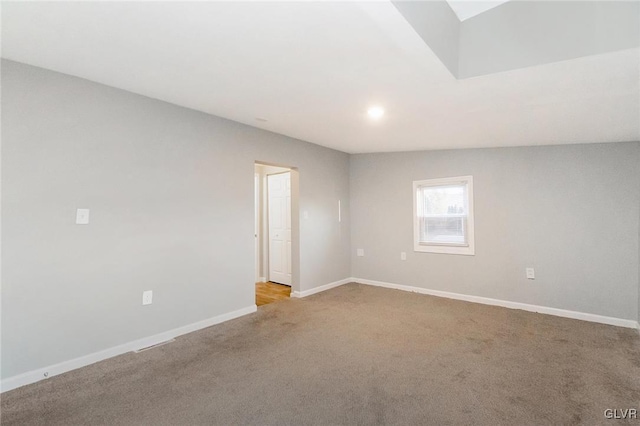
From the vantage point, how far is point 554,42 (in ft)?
6.23

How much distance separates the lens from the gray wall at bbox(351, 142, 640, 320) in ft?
11.4

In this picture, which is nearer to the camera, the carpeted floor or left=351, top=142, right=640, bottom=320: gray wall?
the carpeted floor

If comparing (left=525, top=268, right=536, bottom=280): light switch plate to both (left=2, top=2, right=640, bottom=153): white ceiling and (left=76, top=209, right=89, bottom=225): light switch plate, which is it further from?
(left=76, top=209, right=89, bottom=225): light switch plate

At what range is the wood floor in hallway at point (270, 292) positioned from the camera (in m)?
4.53

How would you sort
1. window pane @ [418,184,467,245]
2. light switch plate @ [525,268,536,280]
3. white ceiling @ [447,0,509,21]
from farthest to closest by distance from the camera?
window pane @ [418,184,467,245]
light switch plate @ [525,268,536,280]
white ceiling @ [447,0,509,21]

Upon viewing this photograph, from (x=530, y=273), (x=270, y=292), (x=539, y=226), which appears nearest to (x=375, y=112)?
(x=539, y=226)

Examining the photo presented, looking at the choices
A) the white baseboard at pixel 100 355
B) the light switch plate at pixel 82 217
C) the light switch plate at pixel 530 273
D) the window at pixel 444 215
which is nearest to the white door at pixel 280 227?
the white baseboard at pixel 100 355

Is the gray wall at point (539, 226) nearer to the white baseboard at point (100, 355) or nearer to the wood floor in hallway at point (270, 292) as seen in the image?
the wood floor in hallway at point (270, 292)

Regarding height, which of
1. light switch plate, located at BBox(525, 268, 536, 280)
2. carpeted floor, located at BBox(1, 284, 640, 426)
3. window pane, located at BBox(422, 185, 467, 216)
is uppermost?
window pane, located at BBox(422, 185, 467, 216)

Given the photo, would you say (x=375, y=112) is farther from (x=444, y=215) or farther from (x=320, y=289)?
(x=320, y=289)

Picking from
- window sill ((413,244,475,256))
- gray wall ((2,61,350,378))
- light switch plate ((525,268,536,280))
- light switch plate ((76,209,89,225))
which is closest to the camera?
gray wall ((2,61,350,378))

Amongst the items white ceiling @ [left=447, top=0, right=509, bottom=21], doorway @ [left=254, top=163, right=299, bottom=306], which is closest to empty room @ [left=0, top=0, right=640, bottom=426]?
white ceiling @ [left=447, top=0, right=509, bottom=21]

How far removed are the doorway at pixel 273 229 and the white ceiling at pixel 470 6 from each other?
3.46 meters

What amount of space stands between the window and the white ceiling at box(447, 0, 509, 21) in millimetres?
2585
